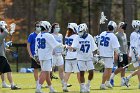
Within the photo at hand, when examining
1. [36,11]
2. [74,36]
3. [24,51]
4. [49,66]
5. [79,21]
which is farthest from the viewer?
[36,11]

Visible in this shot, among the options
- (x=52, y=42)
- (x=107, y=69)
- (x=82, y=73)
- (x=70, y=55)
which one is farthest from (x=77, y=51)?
(x=107, y=69)

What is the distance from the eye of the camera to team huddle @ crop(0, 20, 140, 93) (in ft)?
59.8

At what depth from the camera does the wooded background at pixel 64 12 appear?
123 feet

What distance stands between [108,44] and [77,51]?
1587mm

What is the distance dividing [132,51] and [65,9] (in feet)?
69.4

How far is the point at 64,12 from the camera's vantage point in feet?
138

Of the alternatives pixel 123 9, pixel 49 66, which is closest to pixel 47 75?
pixel 49 66

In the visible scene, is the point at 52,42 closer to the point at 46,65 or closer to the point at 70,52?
the point at 46,65

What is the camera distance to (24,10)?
Answer: 41531 millimetres

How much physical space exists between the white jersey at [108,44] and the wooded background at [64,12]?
49.5 feet

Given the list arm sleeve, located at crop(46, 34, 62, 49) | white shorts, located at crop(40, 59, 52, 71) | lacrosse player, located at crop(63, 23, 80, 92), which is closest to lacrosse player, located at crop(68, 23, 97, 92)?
lacrosse player, located at crop(63, 23, 80, 92)

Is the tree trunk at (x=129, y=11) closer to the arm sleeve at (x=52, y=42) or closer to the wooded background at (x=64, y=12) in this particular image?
the wooded background at (x=64, y=12)

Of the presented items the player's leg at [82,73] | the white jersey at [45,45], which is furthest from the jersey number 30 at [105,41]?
the white jersey at [45,45]

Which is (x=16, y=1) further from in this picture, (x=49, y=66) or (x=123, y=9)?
(x=49, y=66)
